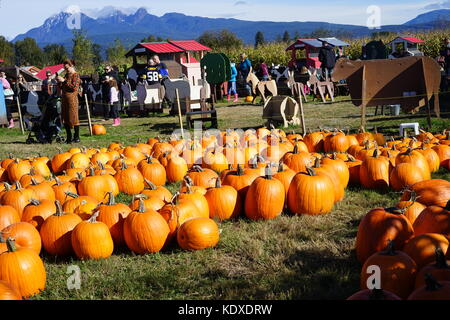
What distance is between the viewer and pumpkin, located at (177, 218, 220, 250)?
4.25m

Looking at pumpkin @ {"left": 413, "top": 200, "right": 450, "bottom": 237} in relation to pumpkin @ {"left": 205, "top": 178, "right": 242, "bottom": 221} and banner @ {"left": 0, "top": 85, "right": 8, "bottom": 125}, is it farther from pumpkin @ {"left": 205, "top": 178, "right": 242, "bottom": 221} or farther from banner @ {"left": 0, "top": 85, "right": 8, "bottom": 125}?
banner @ {"left": 0, "top": 85, "right": 8, "bottom": 125}

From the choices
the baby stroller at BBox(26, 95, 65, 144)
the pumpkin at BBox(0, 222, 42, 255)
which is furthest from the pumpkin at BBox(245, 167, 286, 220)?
the baby stroller at BBox(26, 95, 65, 144)

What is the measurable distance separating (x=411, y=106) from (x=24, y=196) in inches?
317

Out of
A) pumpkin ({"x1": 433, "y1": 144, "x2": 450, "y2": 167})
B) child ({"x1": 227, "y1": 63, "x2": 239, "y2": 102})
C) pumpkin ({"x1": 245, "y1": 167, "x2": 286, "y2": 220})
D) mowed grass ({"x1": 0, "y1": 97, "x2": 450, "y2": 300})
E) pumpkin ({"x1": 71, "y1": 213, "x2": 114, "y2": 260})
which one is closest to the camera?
mowed grass ({"x1": 0, "y1": 97, "x2": 450, "y2": 300})

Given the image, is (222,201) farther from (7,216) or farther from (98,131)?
(98,131)

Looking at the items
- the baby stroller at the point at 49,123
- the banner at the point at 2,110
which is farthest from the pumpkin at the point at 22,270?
the banner at the point at 2,110

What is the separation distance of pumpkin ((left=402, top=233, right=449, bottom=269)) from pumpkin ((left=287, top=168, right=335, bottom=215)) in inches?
65.6

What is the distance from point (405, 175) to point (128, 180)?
11.0 ft

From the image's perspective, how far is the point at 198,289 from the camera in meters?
3.53

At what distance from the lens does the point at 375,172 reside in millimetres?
5875

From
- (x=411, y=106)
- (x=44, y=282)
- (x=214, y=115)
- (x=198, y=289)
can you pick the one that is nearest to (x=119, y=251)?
(x=44, y=282)

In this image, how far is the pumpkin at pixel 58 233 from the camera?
4.39 metres

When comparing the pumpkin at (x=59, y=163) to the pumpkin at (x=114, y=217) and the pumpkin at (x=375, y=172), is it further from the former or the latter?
the pumpkin at (x=375, y=172)
